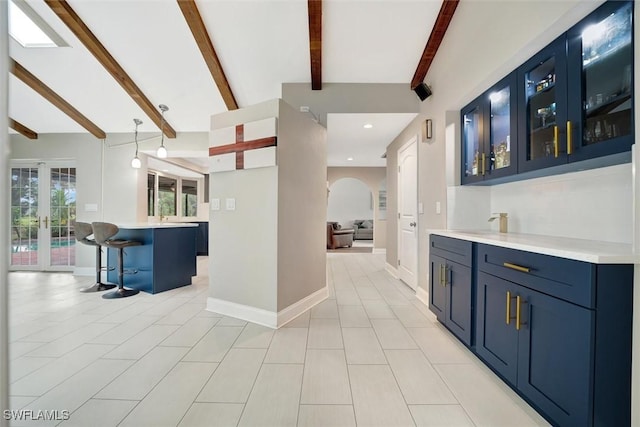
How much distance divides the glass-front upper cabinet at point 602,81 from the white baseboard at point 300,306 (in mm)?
2532

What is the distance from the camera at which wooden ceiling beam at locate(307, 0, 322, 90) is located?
2.70 meters

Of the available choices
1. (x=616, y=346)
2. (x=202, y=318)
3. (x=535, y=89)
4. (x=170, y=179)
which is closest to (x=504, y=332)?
(x=616, y=346)

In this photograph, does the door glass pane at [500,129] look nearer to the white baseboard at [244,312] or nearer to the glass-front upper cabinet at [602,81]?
the glass-front upper cabinet at [602,81]

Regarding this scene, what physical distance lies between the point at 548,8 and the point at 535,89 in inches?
18.6

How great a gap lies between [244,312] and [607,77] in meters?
3.20

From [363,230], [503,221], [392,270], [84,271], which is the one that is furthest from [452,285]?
[363,230]

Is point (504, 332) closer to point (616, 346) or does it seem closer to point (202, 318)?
point (616, 346)

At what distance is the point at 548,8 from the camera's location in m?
1.65

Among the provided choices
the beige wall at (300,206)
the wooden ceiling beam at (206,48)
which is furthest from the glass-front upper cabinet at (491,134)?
the wooden ceiling beam at (206,48)

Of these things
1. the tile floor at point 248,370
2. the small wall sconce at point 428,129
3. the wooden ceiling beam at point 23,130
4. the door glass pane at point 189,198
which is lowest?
the tile floor at point 248,370

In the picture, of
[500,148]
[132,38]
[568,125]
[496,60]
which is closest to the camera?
[568,125]

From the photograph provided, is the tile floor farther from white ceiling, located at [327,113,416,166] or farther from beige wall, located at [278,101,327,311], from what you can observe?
white ceiling, located at [327,113,416,166]

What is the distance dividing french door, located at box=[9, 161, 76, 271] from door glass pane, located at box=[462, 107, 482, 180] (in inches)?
262

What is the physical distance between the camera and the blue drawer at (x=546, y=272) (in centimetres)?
120
